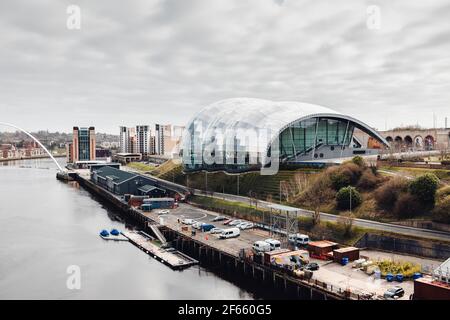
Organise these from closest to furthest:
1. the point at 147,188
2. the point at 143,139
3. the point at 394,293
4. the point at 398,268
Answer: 1. the point at 394,293
2. the point at 398,268
3. the point at 147,188
4. the point at 143,139

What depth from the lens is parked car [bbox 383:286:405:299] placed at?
1611 cm

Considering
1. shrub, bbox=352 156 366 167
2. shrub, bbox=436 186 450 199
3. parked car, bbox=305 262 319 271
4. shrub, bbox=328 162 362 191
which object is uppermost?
shrub, bbox=352 156 366 167

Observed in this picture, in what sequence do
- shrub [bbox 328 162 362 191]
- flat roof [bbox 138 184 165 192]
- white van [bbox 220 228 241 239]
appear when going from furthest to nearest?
flat roof [bbox 138 184 165 192], shrub [bbox 328 162 362 191], white van [bbox 220 228 241 239]

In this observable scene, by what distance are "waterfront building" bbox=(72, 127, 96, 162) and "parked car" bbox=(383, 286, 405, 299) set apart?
95.6 m

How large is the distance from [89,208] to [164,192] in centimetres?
829

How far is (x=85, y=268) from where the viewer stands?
2288 centimetres

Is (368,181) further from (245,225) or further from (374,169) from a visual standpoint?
(245,225)

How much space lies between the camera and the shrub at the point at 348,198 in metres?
27.4

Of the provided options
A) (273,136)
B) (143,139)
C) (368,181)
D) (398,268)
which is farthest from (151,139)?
(398,268)

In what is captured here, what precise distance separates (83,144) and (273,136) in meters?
74.7

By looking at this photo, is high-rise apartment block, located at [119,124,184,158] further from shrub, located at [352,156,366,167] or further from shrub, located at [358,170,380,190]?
shrub, located at [358,170,380,190]

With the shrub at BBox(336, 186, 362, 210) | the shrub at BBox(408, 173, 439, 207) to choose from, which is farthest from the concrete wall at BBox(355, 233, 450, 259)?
the shrub at BBox(336, 186, 362, 210)

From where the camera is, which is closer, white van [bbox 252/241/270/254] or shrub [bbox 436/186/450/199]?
white van [bbox 252/241/270/254]

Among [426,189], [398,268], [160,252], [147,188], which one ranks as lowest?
[160,252]
